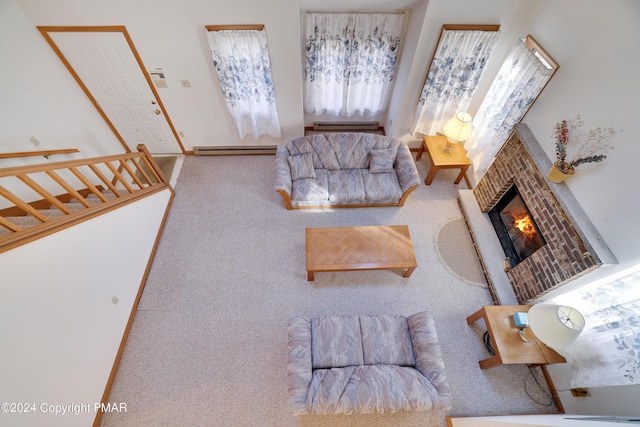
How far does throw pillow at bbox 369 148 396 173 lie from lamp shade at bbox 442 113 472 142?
0.81m

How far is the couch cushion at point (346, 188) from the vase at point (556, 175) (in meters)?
2.08

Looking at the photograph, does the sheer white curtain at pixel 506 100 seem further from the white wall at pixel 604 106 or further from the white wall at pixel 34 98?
the white wall at pixel 34 98

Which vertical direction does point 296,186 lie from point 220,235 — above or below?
above

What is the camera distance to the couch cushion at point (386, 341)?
2.76 metres

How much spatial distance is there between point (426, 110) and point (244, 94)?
2.72 meters

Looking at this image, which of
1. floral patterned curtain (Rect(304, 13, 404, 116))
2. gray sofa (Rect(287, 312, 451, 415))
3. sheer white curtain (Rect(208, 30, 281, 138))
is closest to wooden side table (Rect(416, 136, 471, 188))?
floral patterned curtain (Rect(304, 13, 404, 116))

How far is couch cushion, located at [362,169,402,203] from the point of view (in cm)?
404

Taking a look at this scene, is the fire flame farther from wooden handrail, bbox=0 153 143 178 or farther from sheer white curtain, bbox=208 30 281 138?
wooden handrail, bbox=0 153 143 178

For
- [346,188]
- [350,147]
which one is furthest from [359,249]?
[350,147]

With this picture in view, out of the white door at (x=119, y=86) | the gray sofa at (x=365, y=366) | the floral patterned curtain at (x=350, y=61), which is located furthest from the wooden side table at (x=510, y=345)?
the white door at (x=119, y=86)

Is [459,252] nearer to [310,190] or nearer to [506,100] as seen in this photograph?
[506,100]

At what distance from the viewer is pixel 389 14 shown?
3742 millimetres

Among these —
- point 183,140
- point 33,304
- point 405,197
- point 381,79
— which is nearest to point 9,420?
point 33,304

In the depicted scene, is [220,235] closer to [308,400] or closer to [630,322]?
[308,400]
